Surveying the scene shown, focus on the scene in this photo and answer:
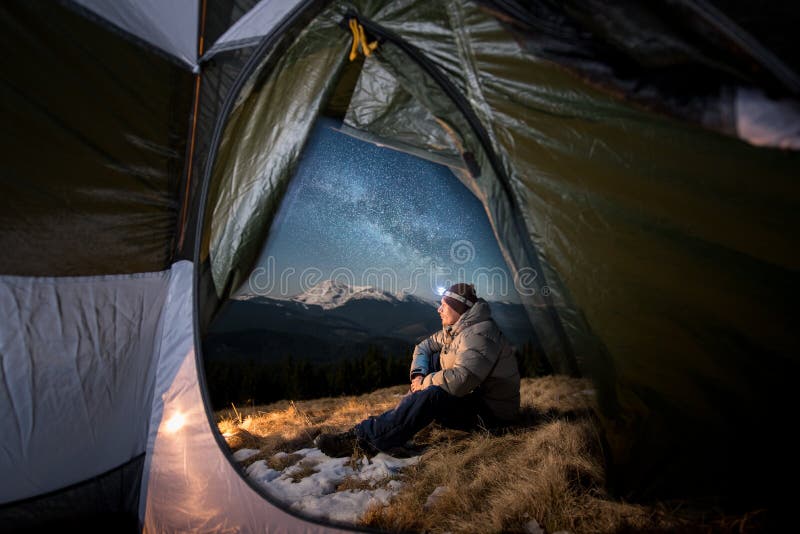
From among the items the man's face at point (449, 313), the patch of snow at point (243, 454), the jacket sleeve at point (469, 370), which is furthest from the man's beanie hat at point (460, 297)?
the patch of snow at point (243, 454)

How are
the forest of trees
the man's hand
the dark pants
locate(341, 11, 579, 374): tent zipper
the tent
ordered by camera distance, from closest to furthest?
1. the tent
2. locate(341, 11, 579, 374): tent zipper
3. the dark pants
4. the man's hand
5. the forest of trees

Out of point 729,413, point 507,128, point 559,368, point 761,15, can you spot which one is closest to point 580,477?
point 729,413

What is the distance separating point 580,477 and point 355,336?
8959 millimetres

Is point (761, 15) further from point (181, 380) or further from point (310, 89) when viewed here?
point (181, 380)

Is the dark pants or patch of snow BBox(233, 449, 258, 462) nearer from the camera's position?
the dark pants

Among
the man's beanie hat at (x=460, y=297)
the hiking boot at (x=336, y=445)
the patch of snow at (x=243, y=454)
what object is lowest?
the patch of snow at (x=243, y=454)

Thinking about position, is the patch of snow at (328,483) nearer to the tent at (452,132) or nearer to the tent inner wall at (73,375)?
the tent at (452,132)

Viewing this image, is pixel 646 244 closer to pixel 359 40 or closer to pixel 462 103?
pixel 462 103

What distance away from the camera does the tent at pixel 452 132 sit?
1.20 meters

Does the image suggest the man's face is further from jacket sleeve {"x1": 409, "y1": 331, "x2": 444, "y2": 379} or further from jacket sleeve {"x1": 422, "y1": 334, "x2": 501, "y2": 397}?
jacket sleeve {"x1": 422, "y1": 334, "x2": 501, "y2": 397}

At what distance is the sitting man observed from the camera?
2000mm

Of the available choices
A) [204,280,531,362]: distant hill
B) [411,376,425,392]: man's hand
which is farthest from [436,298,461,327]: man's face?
[204,280,531,362]: distant hill

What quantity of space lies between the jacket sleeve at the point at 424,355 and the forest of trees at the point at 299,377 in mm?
3619

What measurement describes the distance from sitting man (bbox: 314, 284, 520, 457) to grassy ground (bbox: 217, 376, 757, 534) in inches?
4.1
